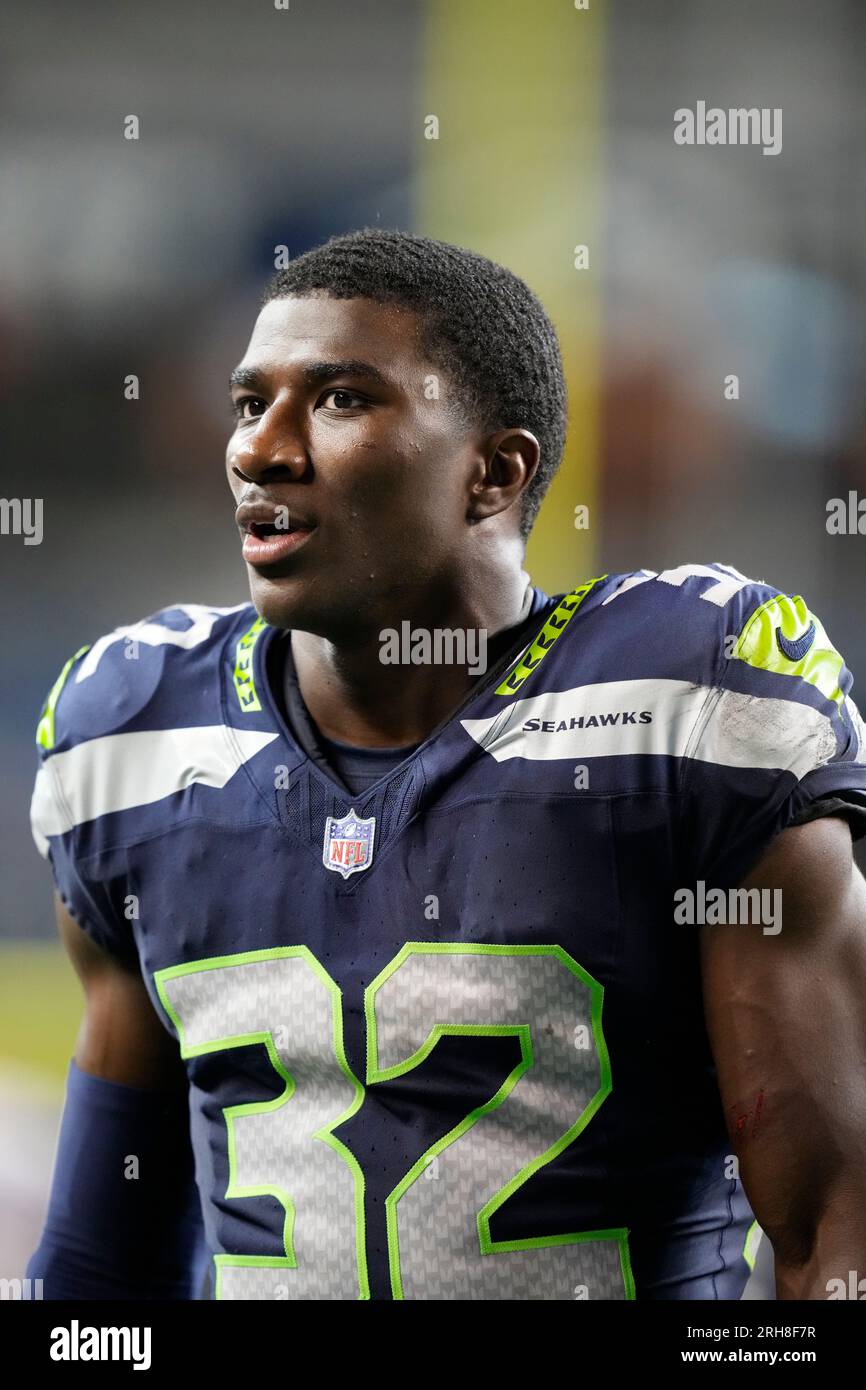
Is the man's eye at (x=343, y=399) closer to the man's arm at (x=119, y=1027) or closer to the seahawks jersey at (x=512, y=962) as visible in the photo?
the seahawks jersey at (x=512, y=962)

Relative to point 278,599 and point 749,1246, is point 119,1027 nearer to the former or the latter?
point 278,599

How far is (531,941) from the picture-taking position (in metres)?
1.10

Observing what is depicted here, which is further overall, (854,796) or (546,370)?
(546,370)

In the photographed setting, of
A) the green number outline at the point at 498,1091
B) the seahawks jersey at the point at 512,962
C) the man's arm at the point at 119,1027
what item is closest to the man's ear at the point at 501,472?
the seahawks jersey at the point at 512,962

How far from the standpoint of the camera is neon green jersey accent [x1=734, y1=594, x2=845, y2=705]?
1.13 metres

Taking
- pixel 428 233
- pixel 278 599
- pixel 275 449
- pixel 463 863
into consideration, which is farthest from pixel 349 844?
pixel 428 233

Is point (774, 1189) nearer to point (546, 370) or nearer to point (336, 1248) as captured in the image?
point (336, 1248)

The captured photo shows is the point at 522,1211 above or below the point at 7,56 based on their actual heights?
below

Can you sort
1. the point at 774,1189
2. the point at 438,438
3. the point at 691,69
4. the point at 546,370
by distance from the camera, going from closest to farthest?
the point at 774,1189 → the point at 438,438 → the point at 546,370 → the point at 691,69

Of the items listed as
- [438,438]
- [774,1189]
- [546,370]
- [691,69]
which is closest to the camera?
[774,1189]

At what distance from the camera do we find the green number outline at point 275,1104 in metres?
1.13

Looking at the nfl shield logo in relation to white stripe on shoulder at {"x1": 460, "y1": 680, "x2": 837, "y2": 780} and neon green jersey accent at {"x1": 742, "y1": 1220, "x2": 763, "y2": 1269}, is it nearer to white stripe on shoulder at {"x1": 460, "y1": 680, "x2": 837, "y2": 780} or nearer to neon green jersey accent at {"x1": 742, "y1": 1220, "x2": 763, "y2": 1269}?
white stripe on shoulder at {"x1": 460, "y1": 680, "x2": 837, "y2": 780}

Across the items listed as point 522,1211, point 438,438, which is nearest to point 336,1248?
point 522,1211

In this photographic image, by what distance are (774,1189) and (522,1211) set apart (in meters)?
0.19
